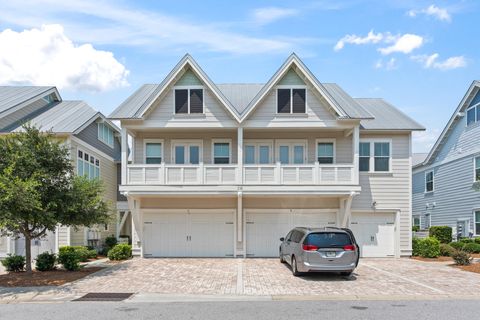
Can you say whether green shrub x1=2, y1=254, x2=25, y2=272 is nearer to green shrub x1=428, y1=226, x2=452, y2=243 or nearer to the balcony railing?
the balcony railing

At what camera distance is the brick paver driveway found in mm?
13148

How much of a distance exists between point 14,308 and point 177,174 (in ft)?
35.0

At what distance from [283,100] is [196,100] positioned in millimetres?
4074

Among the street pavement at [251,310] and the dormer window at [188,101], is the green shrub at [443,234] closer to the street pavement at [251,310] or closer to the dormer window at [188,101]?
the dormer window at [188,101]

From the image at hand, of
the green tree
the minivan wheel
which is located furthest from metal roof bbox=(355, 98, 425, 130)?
the green tree

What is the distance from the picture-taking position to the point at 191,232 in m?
22.6

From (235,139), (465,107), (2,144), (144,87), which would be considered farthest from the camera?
(465,107)

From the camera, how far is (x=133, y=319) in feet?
31.5

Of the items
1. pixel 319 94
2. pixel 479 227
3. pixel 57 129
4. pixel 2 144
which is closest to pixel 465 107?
pixel 479 227

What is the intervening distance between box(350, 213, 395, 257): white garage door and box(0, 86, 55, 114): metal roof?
1851 cm

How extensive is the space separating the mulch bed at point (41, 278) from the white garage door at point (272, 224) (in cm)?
817

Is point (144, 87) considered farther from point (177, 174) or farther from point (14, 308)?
point (14, 308)

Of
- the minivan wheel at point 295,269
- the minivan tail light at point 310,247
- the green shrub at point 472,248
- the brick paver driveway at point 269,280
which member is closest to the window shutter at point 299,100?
the brick paver driveway at point 269,280

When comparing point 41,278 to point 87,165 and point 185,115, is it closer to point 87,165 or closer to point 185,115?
point 185,115
